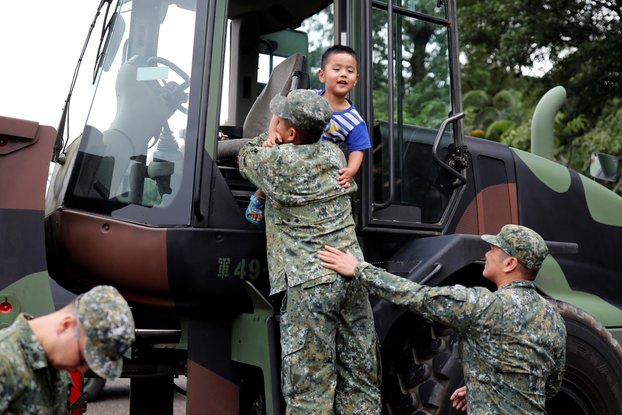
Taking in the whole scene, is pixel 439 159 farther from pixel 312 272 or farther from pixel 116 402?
A: pixel 116 402

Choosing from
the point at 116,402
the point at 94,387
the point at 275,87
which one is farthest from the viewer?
the point at 116,402

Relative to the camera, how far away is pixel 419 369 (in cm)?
365

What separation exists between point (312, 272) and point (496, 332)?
76 centimetres

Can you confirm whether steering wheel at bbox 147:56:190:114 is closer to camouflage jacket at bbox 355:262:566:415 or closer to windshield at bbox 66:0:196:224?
windshield at bbox 66:0:196:224

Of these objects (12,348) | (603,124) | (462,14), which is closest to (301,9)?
(12,348)

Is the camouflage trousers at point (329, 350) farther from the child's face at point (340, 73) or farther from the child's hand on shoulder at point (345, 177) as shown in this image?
the child's face at point (340, 73)

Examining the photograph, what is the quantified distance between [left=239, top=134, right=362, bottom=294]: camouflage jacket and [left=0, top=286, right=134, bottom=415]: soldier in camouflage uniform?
122cm

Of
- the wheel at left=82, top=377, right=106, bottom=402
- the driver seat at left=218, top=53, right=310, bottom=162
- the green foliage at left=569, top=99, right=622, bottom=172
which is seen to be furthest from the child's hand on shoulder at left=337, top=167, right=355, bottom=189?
the green foliage at left=569, top=99, right=622, bottom=172

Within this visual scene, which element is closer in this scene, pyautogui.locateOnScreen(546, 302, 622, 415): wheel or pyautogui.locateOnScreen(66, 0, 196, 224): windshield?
pyautogui.locateOnScreen(66, 0, 196, 224): windshield

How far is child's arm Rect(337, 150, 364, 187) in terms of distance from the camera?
133 inches

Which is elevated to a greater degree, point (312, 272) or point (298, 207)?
point (298, 207)

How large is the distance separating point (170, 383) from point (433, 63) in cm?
219

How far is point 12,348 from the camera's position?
6.68ft

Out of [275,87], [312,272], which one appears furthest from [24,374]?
[275,87]
